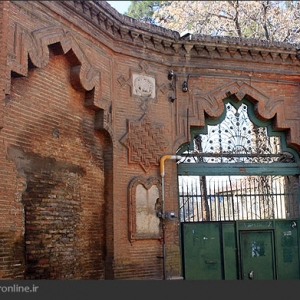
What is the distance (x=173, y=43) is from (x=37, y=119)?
4.13m

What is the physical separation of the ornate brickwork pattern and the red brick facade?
0.03m

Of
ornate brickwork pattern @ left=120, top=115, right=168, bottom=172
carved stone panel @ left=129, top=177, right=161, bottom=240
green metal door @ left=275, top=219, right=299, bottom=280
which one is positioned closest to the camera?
carved stone panel @ left=129, top=177, right=161, bottom=240

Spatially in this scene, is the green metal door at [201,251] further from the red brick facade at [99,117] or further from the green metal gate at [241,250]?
the red brick facade at [99,117]

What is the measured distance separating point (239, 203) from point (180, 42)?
3848mm

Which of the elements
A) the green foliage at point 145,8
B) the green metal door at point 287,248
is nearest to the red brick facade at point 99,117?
the green metal door at point 287,248

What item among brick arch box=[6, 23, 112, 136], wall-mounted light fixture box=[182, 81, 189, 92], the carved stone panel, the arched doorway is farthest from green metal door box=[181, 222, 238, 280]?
brick arch box=[6, 23, 112, 136]

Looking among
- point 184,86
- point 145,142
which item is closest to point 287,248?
point 145,142

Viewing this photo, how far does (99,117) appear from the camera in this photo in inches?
→ 392

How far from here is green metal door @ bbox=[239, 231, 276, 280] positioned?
456 inches

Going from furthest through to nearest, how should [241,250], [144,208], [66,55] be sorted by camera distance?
[241,250], [144,208], [66,55]

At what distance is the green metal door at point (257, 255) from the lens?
11.6 meters

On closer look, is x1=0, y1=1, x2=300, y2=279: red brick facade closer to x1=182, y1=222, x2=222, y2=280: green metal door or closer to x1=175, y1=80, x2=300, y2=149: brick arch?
x1=175, y1=80, x2=300, y2=149: brick arch

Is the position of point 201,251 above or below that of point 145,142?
below

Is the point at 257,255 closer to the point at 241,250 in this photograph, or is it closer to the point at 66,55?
the point at 241,250
